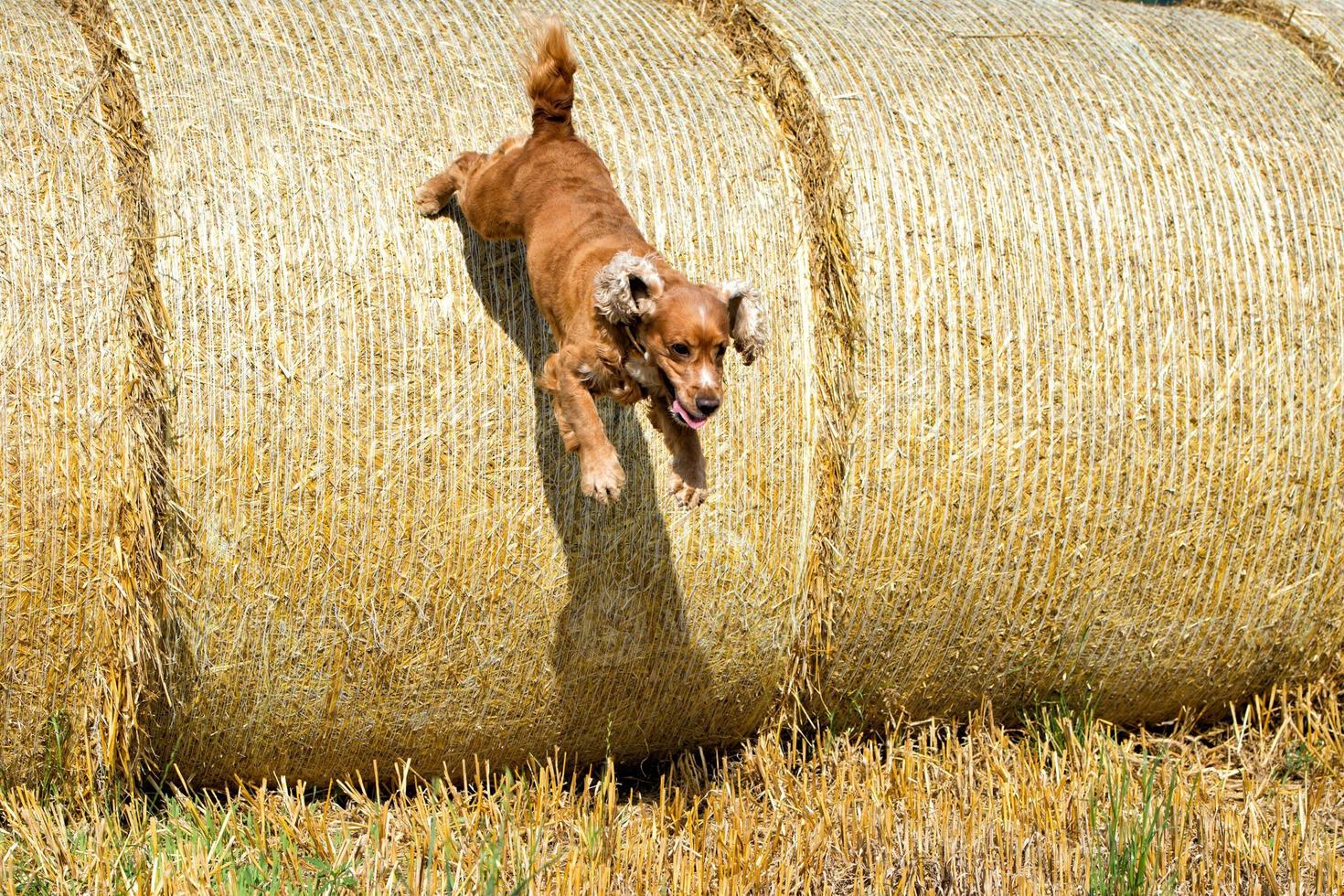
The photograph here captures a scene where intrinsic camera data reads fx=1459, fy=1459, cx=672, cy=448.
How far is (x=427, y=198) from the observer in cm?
401

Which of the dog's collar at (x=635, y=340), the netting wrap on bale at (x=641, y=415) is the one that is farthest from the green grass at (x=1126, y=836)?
the dog's collar at (x=635, y=340)

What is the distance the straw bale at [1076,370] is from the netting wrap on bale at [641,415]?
13mm

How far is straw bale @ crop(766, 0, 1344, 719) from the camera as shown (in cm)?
435

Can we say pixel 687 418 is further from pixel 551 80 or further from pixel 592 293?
pixel 551 80

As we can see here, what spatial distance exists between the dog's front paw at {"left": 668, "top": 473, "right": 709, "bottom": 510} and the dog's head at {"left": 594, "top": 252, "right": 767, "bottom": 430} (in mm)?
219

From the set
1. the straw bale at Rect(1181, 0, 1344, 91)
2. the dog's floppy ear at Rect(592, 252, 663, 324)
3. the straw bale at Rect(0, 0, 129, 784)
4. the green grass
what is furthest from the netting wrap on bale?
the dog's floppy ear at Rect(592, 252, 663, 324)

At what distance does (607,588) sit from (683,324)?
1.21 metres

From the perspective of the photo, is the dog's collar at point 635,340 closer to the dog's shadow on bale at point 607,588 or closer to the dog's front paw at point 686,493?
the dog's front paw at point 686,493

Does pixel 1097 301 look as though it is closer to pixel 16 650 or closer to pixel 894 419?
pixel 894 419

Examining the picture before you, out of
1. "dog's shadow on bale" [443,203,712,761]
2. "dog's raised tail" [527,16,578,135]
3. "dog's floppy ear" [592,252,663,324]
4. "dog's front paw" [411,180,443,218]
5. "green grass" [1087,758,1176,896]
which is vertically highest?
"dog's raised tail" [527,16,578,135]

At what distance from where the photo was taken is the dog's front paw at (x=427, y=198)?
13.1ft

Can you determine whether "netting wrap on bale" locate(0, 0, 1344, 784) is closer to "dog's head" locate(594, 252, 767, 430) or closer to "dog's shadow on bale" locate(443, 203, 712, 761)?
"dog's shadow on bale" locate(443, 203, 712, 761)

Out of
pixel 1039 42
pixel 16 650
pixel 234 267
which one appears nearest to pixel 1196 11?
pixel 1039 42

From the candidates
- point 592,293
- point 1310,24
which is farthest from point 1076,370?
point 1310,24
